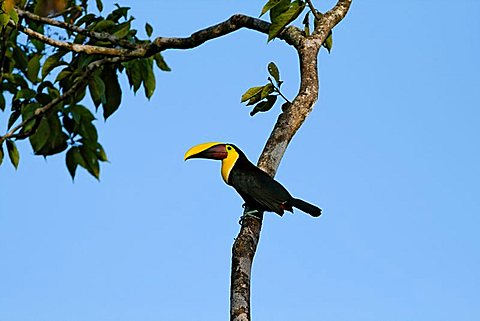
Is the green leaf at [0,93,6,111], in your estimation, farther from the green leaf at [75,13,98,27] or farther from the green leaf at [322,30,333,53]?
the green leaf at [322,30,333,53]

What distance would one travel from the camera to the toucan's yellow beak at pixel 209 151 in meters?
3.85

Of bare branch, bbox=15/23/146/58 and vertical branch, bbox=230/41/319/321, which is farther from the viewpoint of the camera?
bare branch, bbox=15/23/146/58

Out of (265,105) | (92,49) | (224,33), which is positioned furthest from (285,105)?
(92,49)

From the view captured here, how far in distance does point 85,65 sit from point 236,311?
2.80m

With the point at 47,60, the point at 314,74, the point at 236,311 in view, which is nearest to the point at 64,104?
the point at 47,60

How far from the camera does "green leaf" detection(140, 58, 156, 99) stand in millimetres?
5672

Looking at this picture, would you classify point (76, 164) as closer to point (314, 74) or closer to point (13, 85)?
point (13, 85)

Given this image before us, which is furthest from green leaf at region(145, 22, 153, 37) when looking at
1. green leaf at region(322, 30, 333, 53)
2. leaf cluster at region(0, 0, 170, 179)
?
green leaf at region(322, 30, 333, 53)

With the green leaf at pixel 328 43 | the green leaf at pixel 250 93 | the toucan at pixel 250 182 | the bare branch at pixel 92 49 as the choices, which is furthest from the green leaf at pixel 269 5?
the bare branch at pixel 92 49

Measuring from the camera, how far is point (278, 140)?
326 centimetres

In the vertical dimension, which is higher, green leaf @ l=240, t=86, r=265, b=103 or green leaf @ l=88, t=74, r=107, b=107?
green leaf @ l=88, t=74, r=107, b=107

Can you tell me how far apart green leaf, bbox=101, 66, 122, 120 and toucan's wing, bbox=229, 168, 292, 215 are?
205 cm

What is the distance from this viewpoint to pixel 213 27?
13.9 feet

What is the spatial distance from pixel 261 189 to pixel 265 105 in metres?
0.40
